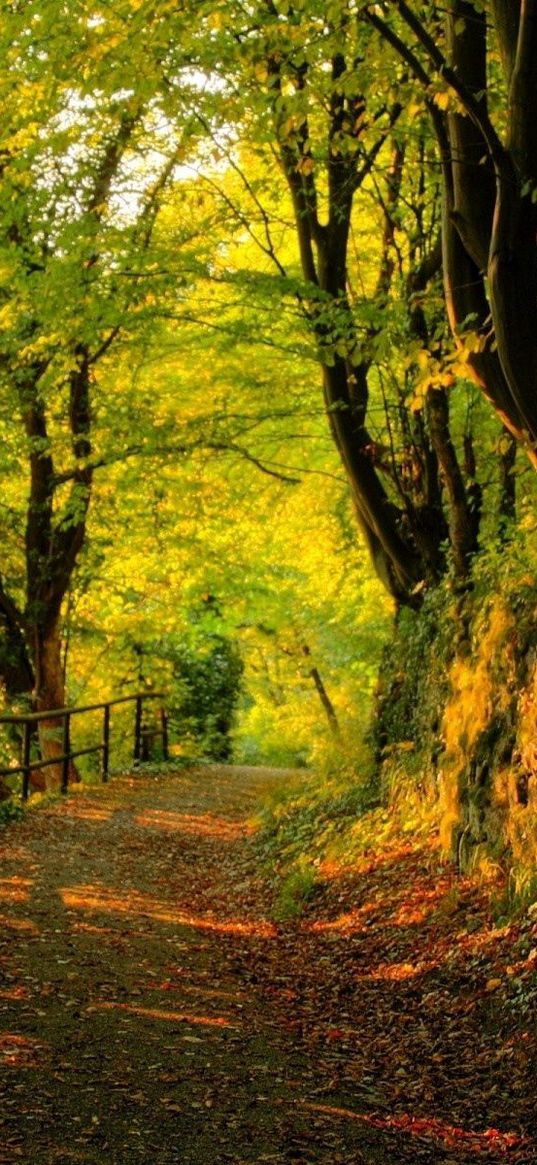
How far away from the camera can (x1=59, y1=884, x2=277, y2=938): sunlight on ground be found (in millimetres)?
8312

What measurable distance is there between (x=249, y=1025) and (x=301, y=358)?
9179mm

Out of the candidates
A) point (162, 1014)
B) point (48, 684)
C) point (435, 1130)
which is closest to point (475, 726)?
point (162, 1014)

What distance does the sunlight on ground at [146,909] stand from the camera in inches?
327

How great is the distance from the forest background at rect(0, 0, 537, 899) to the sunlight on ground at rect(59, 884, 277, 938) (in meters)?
1.59

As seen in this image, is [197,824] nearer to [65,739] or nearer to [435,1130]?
[65,739]

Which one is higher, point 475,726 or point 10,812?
point 475,726

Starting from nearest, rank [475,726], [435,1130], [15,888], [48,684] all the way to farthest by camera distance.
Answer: [435,1130] → [475,726] → [15,888] → [48,684]

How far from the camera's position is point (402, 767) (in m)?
10.4

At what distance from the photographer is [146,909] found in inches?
338

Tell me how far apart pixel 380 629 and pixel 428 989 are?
16328mm

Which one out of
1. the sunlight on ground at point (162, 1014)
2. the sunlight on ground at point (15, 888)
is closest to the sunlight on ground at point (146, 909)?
the sunlight on ground at point (15, 888)

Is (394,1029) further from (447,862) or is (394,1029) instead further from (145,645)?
(145,645)

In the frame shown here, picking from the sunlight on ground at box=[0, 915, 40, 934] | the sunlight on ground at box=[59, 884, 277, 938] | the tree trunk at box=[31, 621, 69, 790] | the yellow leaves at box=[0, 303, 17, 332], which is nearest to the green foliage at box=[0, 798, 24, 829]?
the sunlight on ground at box=[59, 884, 277, 938]

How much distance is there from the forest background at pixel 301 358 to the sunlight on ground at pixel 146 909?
1.59 meters
